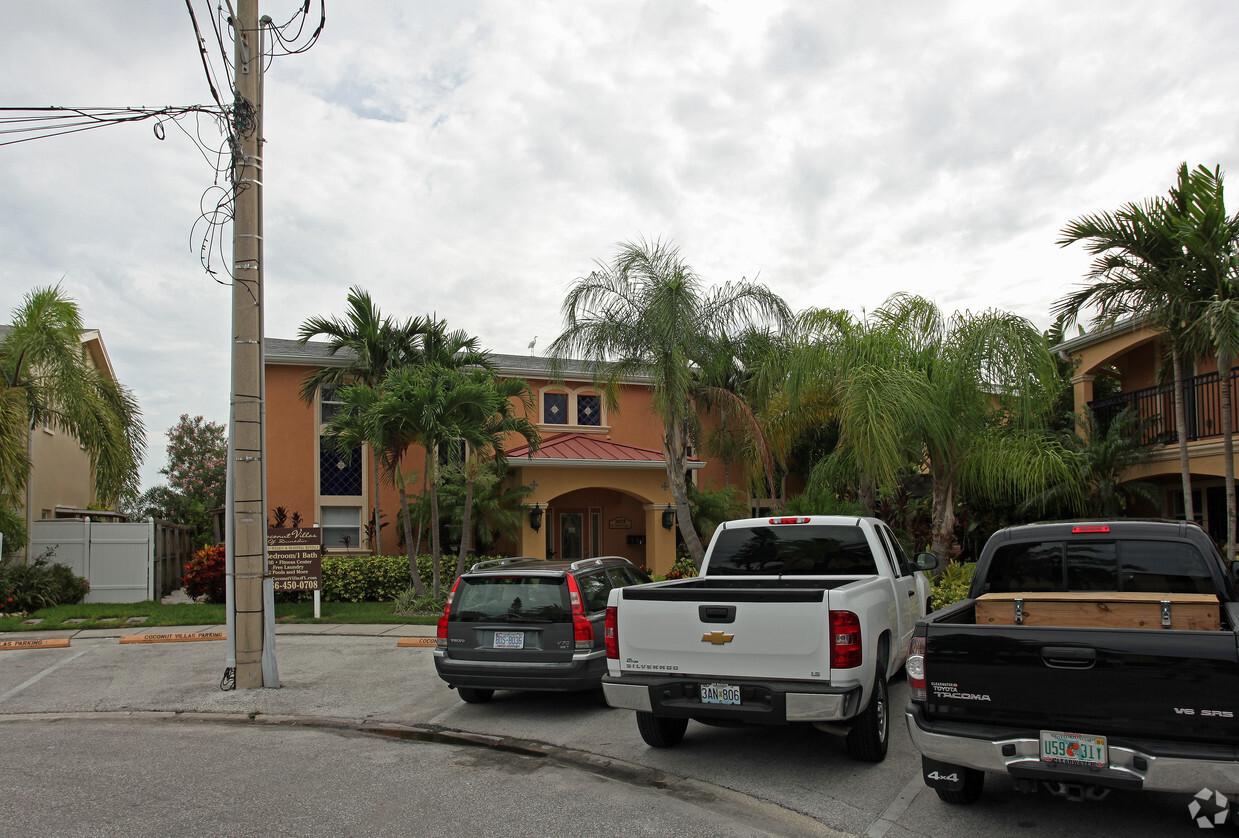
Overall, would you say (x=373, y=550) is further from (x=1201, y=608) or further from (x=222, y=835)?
(x=1201, y=608)

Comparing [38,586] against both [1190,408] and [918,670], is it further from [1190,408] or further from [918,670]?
[1190,408]

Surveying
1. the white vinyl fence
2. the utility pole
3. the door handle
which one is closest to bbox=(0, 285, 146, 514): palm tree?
the white vinyl fence

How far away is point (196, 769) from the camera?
6.86m

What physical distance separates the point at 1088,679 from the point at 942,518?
9.33 m

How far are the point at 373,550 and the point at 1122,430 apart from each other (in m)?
16.6

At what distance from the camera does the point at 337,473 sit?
22.3 meters

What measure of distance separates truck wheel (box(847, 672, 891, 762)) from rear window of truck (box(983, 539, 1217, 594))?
1155 millimetres

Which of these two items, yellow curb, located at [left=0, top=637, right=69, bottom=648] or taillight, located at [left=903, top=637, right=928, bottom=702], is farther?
yellow curb, located at [left=0, top=637, right=69, bottom=648]

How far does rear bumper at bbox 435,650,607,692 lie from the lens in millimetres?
8039

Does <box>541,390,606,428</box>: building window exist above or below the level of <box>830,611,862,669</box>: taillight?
above

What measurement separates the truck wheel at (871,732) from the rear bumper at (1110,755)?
1322 millimetres

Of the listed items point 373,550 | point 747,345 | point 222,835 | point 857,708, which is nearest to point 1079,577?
point 857,708

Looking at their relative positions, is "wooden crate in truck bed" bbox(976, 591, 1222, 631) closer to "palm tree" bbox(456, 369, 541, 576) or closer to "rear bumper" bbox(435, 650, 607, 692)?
"rear bumper" bbox(435, 650, 607, 692)

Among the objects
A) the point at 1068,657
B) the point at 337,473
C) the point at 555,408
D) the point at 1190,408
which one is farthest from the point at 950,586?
the point at 337,473
